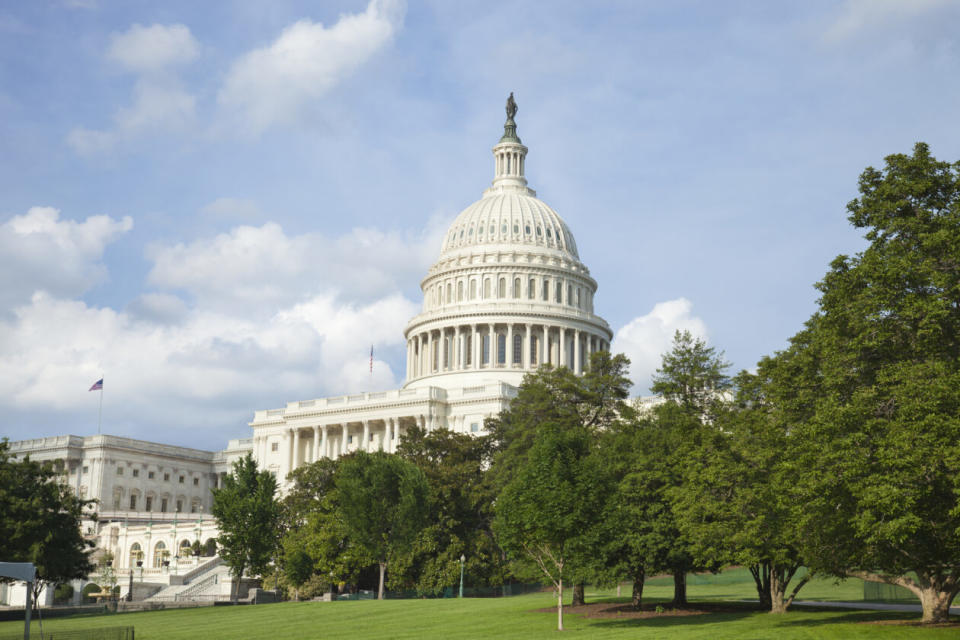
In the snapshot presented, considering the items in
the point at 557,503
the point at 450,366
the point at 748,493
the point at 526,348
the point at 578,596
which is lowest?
the point at 578,596

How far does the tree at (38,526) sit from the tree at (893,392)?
47708mm

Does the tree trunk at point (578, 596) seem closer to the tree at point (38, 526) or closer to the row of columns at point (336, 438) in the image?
the tree at point (38, 526)

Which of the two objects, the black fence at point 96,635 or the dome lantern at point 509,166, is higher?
the dome lantern at point 509,166

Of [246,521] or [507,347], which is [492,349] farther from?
[246,521]

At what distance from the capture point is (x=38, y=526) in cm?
6347

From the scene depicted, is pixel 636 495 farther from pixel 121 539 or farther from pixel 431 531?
pixel 121 539

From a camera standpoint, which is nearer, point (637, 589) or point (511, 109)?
point (637, 589)

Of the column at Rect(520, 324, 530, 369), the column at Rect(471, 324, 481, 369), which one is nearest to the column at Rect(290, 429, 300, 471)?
the column at Rect(471, 324, 481, 369)

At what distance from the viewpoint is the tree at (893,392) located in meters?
31.5

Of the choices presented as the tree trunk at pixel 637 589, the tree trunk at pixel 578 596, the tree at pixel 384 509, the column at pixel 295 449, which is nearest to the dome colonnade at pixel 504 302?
the column at pixel 295 449

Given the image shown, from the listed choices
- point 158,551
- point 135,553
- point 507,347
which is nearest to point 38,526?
point 158,551

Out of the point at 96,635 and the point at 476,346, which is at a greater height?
the point at 476,346

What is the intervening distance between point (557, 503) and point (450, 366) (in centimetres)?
8673

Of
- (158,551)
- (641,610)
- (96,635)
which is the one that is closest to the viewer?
(96,635)
